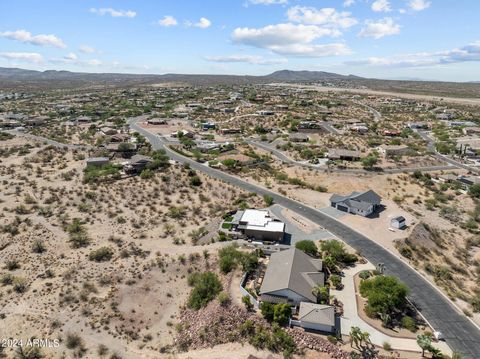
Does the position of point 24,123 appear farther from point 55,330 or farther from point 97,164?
point 55,330

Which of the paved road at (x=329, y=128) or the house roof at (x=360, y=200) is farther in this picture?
the paved road at (x=329, y=128)

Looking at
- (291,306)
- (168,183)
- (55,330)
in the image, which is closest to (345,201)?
(291,306)

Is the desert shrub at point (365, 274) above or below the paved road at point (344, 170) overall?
below

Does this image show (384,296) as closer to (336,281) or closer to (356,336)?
(336,281)

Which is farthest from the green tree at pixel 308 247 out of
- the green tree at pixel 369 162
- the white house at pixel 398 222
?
the green tree at pixel 369 162

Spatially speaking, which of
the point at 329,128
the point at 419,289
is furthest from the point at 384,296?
the point at 329,128

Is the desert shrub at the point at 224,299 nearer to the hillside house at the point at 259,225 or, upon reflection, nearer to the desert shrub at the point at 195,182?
the hillside house at the point at 259,225
